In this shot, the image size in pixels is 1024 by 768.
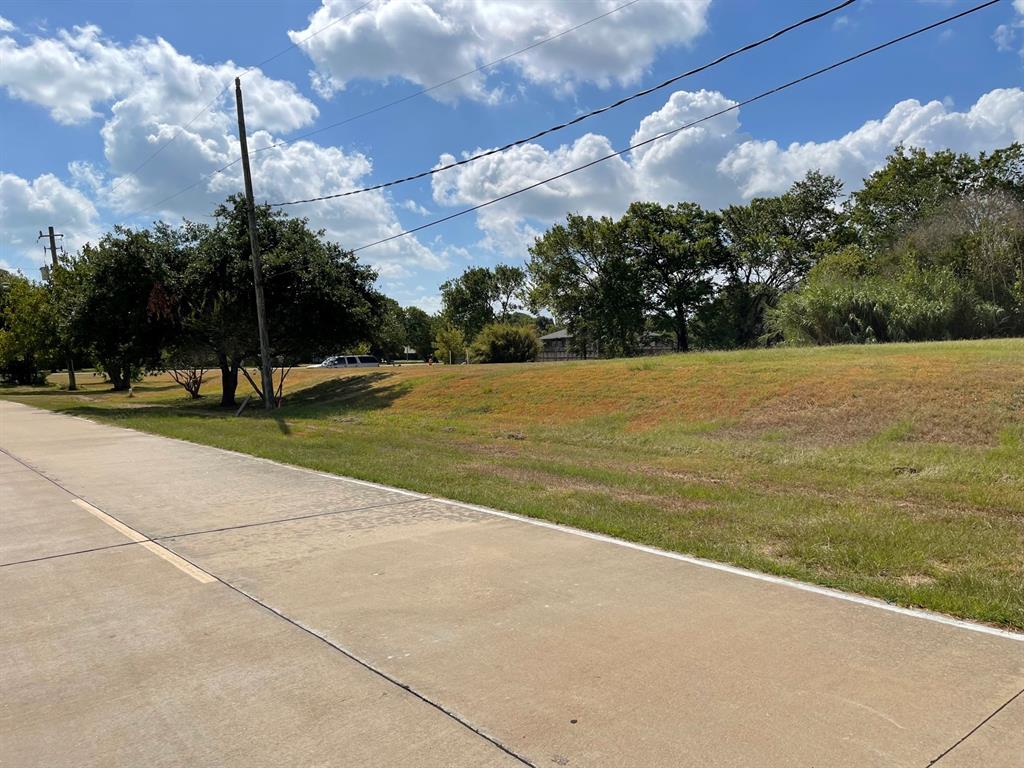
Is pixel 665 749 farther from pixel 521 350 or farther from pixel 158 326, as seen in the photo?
pixel 521 350

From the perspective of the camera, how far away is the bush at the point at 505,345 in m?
48.7

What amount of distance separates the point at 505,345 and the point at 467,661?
44.9 metres

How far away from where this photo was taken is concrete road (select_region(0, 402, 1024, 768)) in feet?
10.3

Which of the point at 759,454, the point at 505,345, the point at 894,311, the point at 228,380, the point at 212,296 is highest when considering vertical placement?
the point at 212,296

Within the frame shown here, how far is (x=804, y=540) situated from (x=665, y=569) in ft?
5.09

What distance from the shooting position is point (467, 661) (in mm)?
4008

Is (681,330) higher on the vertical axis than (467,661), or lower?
higher

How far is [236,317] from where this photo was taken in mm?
28391

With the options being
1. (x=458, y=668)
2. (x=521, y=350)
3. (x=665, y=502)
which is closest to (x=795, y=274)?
(x=521, y=350)

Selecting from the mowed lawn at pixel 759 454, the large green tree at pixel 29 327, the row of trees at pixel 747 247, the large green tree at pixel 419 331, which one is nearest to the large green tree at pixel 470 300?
the large green tree at pixel 419 331

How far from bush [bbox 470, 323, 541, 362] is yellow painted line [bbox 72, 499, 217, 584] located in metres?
40.2

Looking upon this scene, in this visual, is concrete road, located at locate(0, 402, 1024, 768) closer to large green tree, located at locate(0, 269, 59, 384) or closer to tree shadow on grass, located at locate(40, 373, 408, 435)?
tree shadow on grass, located at locate(40, 373, 408, 435)

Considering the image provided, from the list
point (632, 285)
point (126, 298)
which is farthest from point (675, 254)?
point (126, 298)

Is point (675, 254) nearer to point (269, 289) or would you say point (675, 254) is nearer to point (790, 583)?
point (269, 289)
